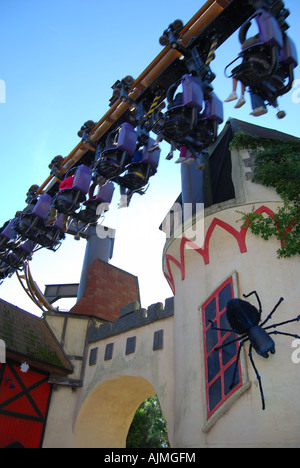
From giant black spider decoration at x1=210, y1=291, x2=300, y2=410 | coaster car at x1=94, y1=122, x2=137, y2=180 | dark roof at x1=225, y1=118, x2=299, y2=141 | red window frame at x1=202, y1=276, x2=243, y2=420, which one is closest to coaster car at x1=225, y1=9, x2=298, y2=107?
coaster car at x1=94, y1=122, x2=137, y2=180

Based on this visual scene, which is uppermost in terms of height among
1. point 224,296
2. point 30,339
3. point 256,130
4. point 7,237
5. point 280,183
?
point 256,130

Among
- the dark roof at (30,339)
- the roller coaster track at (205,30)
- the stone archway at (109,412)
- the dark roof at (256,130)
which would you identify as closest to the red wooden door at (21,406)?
the dark roof at (30,339)

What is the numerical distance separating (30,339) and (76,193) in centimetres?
537

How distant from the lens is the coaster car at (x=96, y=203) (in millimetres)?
10102

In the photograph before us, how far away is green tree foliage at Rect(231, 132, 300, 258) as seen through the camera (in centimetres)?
750

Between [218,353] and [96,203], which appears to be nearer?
[218,353]

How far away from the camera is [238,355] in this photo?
262 inches

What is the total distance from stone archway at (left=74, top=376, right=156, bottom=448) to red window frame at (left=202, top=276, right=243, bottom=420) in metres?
4.55

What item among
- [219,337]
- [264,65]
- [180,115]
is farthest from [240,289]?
[264,65]

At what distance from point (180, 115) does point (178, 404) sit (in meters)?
5.70

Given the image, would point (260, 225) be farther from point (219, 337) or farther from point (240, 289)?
point (219, 337)

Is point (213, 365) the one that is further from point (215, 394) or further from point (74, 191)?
point (74, 191)

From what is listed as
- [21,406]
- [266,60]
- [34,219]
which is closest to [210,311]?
[266,60]

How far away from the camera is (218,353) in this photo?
7.21 metres
